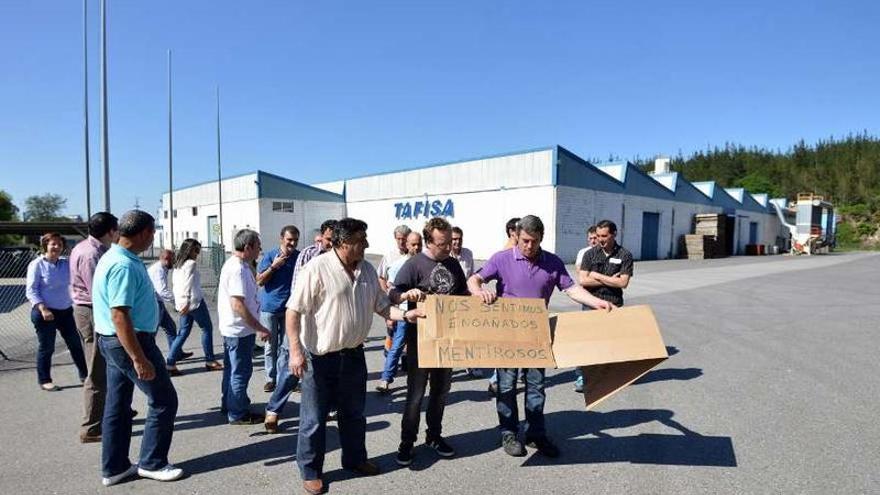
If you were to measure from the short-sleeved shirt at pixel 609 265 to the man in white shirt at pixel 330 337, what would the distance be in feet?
9.24

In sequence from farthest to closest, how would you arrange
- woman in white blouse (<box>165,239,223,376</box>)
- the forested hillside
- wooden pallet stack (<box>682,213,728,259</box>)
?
the forested hillside < wooden pallet stack (<box>682,213,728,259</box>) < woman in white blouse (<box>165,239,223,376</box>)

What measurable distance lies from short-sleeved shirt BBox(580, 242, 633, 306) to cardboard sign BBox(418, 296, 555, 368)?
190 cm

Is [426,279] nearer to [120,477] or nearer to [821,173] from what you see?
[120,477]

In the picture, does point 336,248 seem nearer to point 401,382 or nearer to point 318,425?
point 318,425

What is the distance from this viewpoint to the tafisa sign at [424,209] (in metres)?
28.6

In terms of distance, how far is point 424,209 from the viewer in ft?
99.6

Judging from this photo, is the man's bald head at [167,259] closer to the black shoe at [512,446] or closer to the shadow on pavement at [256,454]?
the shadow on pavement at [256,454]

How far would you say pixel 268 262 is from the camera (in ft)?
17.0

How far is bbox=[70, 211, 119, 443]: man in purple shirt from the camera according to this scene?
395 centimetres

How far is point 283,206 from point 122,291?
33.2m

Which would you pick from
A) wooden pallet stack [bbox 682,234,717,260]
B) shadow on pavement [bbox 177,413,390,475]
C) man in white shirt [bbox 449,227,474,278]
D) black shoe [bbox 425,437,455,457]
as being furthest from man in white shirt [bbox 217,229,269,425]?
wooden pallet stack [bbox 682,234,717,260]

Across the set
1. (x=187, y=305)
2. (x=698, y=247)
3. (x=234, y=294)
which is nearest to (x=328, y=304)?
(x=234, y=294)

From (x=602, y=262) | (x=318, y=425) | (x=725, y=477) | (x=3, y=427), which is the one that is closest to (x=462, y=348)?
(x=318, y=425)

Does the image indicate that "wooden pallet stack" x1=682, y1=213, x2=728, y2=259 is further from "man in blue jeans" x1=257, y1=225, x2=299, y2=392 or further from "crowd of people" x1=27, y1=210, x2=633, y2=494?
"man in blue jeans" x1=257, y1=225, x2=299, y2=392
